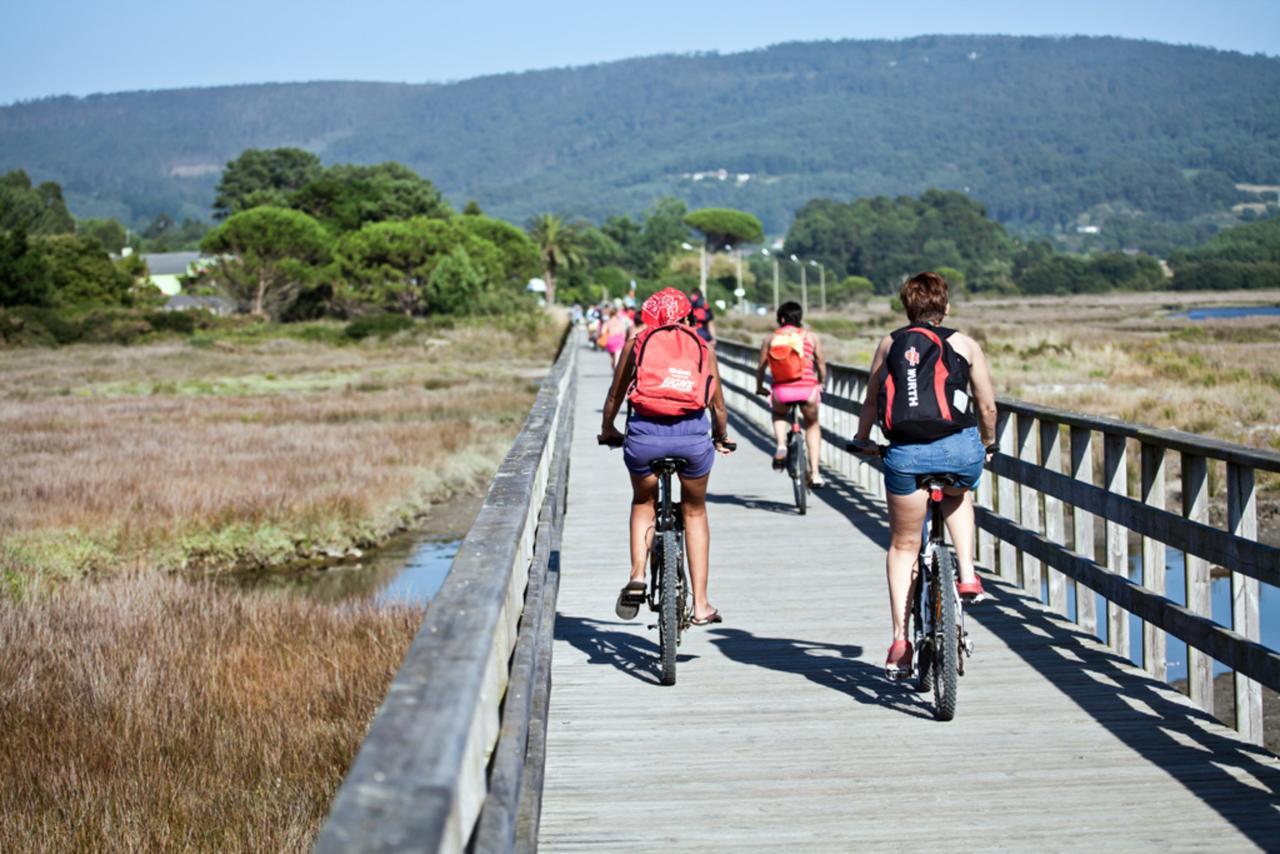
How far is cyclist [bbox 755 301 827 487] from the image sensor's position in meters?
13.6

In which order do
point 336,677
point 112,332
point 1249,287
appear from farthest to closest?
point 1249,287 → point 112,332 → point 336,677

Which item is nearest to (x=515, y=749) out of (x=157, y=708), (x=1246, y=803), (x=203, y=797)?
(x=1246, y=803)

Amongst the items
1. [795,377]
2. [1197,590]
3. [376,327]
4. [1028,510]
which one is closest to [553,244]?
[376,327]

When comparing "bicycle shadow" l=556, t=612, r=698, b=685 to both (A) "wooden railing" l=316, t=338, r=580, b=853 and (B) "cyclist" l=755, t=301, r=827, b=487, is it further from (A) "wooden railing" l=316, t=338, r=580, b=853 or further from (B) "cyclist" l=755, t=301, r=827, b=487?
(B) "cyclist" l=755, t=301, r=827, b=487

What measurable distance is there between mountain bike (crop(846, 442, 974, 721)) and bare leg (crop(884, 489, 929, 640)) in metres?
0.05

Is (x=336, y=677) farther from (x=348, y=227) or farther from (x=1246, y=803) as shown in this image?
(x=348, y=227)

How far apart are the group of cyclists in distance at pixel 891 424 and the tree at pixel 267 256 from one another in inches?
3711

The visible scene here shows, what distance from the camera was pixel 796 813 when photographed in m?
5.61

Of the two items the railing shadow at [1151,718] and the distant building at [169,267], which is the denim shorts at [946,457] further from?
the distant building at [169,267]

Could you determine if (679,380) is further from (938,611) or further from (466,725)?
(466,725)

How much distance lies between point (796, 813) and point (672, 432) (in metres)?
2.33

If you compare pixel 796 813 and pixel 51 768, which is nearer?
pixel 796 813

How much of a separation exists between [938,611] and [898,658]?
1.60 ft

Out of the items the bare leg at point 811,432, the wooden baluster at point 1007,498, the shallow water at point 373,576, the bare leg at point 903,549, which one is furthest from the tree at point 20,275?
the bare leg at point 903,549
